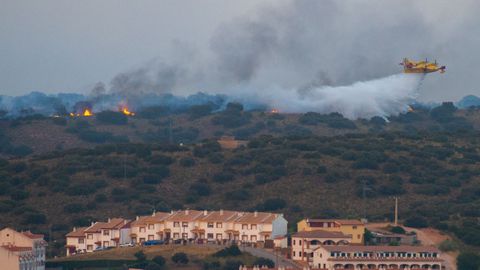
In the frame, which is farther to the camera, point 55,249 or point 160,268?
point 55,249

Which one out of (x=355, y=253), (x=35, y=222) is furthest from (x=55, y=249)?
(x=355, y=253)

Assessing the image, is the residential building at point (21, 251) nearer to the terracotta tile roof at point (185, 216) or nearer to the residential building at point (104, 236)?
the residential building at point (104, 236)

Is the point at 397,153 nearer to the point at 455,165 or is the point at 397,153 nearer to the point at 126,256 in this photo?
the point at 455,165

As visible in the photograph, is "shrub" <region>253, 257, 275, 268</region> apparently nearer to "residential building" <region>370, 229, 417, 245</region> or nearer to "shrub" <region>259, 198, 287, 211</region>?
"residential building" <region>370, 229, 417, 245</region>

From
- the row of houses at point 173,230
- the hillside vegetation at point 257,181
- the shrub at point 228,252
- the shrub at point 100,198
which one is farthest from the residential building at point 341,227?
the shrub at point 100,198

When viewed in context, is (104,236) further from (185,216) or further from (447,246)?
(447,246)

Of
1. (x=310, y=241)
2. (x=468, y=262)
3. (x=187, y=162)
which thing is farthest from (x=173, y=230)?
(x=187, y=162)

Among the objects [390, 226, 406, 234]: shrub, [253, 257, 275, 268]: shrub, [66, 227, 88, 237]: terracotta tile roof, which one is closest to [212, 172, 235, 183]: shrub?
[66, 227, 88, 237]: terracotta tile roof
